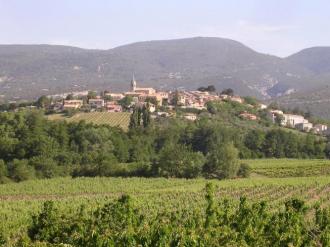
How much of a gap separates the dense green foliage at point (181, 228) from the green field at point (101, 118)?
197 ft

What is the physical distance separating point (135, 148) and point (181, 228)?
48207mm

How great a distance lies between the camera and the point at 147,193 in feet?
162

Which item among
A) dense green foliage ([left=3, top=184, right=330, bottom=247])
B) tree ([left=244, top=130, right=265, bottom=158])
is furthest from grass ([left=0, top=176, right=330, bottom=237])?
tree ([left=244, top=130, right=265, bottom=158])

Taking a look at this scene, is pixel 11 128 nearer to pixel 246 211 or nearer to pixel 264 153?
pixel 264 153

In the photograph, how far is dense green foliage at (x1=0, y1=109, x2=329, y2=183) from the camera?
6359 cm

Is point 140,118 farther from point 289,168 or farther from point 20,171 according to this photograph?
point 20,171

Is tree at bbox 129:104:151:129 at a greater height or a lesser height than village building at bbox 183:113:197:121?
greater

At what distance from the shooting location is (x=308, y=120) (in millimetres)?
126688

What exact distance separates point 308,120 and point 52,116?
173 feet

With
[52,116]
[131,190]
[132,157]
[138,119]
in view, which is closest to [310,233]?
[131,190]

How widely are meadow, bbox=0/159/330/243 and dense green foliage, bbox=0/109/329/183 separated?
12.9ft

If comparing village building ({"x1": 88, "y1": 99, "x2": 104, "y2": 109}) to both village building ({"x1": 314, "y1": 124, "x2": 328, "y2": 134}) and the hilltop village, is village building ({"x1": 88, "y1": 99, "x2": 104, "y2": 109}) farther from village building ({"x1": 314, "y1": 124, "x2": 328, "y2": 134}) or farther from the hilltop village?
village building ({"x1": 314, "y1": 124, "x2": 328, "y2": 134})

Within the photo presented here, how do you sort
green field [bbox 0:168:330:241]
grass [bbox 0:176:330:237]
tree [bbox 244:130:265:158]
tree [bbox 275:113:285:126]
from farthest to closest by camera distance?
tree [bbox 275:113:285:126] → tree [bbox 244:130:265:158] → grass [bbox 0:176:330:237] → green field [bbox 0:168:330:241]

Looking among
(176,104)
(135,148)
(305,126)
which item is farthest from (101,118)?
(305,126)
